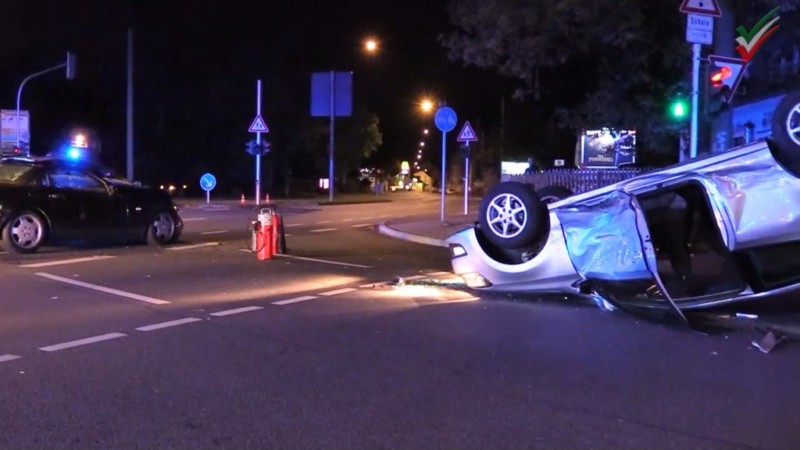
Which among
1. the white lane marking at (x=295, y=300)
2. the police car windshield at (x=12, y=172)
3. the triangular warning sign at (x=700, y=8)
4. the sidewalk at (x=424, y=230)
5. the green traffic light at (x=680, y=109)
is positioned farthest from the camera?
the sidewalk at (x=424, y=230)

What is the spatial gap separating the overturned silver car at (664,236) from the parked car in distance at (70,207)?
8134mm

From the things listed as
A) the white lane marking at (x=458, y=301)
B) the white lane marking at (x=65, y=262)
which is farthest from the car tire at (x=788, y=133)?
the white lane marking at (x=65, y=262)

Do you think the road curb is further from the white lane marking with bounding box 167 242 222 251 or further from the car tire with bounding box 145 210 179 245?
the car tire with bounding box 145 210 179 245

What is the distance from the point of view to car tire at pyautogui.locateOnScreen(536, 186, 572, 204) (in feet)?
35.2

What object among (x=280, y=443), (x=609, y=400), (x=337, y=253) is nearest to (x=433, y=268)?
(x=337, y=253)

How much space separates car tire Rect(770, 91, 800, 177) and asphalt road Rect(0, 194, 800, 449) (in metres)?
1.77

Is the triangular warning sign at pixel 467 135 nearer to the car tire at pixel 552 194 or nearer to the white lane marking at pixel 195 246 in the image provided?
the white lane marking at pixel 195 246

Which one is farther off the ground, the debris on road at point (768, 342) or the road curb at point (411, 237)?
the road curb at point (411, 237)

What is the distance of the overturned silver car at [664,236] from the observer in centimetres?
862

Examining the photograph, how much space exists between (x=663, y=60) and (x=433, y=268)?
21.2 feet

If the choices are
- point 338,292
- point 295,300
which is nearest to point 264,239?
point 338,292

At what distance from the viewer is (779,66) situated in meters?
18.0

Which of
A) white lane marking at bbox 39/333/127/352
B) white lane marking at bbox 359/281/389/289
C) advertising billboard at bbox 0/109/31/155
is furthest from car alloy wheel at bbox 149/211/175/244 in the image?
advertising billboard at bbox 0/109/31/155

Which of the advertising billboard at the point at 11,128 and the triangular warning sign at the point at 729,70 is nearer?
the triangular warning sign at the point at 729,70
